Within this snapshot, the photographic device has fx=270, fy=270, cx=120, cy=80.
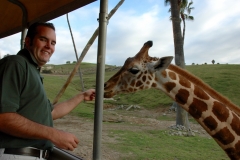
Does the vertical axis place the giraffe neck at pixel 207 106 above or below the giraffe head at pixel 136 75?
below

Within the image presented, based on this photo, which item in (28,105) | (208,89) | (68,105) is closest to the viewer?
(28,105)

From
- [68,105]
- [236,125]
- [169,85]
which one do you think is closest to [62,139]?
[68,105]

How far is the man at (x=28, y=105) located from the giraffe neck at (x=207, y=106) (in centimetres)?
200

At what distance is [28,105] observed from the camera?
64.2 inches

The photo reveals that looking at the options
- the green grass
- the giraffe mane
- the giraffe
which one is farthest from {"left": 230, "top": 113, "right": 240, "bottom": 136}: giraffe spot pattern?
the green grass

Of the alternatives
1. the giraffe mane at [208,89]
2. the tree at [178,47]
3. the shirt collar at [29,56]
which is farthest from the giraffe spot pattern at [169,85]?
the tree at [178,47]

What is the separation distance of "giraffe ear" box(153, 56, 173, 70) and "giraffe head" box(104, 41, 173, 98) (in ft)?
0.11

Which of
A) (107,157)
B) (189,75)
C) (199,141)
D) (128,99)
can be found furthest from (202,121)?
(128,99)

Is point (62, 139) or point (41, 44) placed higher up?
point (41, 44)

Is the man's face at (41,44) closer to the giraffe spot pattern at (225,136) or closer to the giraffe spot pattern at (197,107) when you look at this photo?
the giraffe spot pattern at (197,107)

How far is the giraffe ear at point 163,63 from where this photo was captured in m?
3.29

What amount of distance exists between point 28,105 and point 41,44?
454mm

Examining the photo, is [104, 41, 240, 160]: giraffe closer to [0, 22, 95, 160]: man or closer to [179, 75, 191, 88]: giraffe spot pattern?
[179, 75, 191, 88]: giraffe spot pattern

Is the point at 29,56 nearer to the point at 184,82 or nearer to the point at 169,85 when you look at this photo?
the point at 169,85
